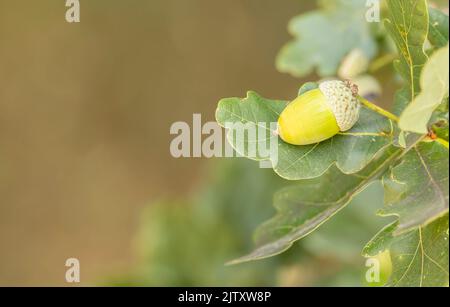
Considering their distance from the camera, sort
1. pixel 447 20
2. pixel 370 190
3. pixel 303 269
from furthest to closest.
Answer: pixel 303 269, pixel 370 190, pixel 447 20

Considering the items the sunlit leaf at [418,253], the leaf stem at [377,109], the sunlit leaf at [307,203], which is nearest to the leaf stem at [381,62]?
the sunlit leaf at [307,203]

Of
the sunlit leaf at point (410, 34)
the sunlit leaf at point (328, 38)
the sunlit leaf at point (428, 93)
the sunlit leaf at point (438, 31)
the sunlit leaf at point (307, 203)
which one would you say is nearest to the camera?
the sunlit leaf at point (428, 93)

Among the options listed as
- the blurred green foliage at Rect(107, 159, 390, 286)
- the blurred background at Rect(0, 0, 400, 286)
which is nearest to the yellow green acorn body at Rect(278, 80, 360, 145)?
the blurred green foliage at Rect(107, 159, 390, 286)

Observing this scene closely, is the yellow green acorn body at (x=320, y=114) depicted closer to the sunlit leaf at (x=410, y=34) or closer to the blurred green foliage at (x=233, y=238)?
the sunlit leaf at (x=410, y=34)

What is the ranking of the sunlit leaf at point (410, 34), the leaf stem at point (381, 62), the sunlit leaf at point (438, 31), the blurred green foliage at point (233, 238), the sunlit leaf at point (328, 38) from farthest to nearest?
the blurred green foliage at point (233, 238) → the sunlit leaf at point (328, 38) → the leaf stem at point (381, 62) → the sunlit leaf at point (438, 31) → the sunlit leaf at point (410, 34)
